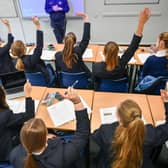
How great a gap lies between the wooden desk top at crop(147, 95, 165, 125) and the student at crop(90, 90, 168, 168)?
427 mm

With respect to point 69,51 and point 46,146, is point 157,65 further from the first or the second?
point 46,146

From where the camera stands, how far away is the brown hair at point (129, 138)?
1.34 m

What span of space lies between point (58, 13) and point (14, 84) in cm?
291

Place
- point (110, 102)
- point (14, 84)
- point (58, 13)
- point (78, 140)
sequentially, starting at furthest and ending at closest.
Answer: point (58, 13) → point (14, 84) → point (110, 102) → point (78, 140)

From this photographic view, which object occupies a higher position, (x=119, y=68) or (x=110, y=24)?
(x=119, y=68)

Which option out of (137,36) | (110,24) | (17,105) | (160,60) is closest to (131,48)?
(137,36)

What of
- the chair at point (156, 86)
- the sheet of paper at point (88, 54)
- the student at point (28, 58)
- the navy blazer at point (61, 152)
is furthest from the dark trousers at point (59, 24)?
the navy blazer at point (61, 152)

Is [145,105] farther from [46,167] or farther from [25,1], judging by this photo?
[25,1]

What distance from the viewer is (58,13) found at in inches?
188

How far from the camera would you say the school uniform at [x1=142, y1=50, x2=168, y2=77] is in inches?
104

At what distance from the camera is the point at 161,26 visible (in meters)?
5.12

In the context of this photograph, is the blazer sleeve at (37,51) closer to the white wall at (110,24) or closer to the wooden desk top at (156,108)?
the wooden desk top at (156,108)

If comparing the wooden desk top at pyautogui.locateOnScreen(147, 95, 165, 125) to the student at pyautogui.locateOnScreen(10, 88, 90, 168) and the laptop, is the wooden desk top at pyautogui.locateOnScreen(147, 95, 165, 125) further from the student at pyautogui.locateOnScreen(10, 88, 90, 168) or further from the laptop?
the laptop

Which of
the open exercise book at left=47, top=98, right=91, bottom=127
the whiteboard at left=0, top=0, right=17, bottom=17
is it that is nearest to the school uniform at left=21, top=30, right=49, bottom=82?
the open exercise book at left=47, top=98, right=91, bottom=127
